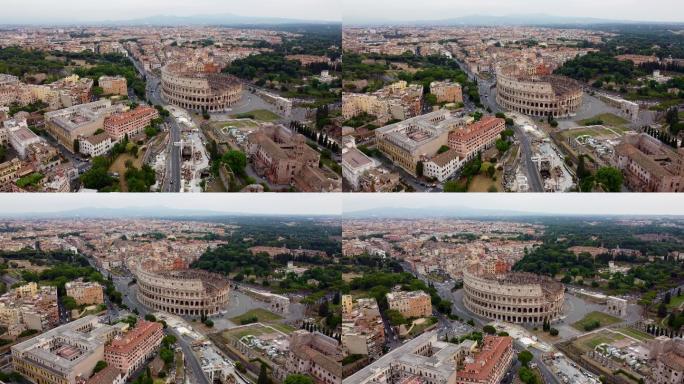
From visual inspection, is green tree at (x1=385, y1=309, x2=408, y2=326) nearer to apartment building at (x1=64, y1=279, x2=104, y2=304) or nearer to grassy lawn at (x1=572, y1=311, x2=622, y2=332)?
grassy lawn at (x1=572, y1=311, x2=622, y2=332)

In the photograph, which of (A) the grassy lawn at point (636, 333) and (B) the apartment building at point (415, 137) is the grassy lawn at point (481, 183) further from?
(A) the grassy lawn at point (636, 333)

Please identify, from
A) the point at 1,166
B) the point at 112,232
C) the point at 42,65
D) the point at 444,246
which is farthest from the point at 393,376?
the point at 42,65

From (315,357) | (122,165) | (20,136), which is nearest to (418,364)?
(315,357)

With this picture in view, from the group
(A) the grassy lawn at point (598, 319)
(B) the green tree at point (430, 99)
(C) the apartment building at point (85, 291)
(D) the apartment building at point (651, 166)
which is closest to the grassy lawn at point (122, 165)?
(C) the apartment building at point (85, 291)

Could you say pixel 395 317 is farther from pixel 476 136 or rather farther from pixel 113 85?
pixel 113 85

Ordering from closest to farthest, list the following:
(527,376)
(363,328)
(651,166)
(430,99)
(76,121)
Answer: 1. (651,166)
2. (76,121)
3. (527,376)
4. (430,99)
5. (363,328)

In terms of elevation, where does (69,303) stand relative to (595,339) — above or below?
above
